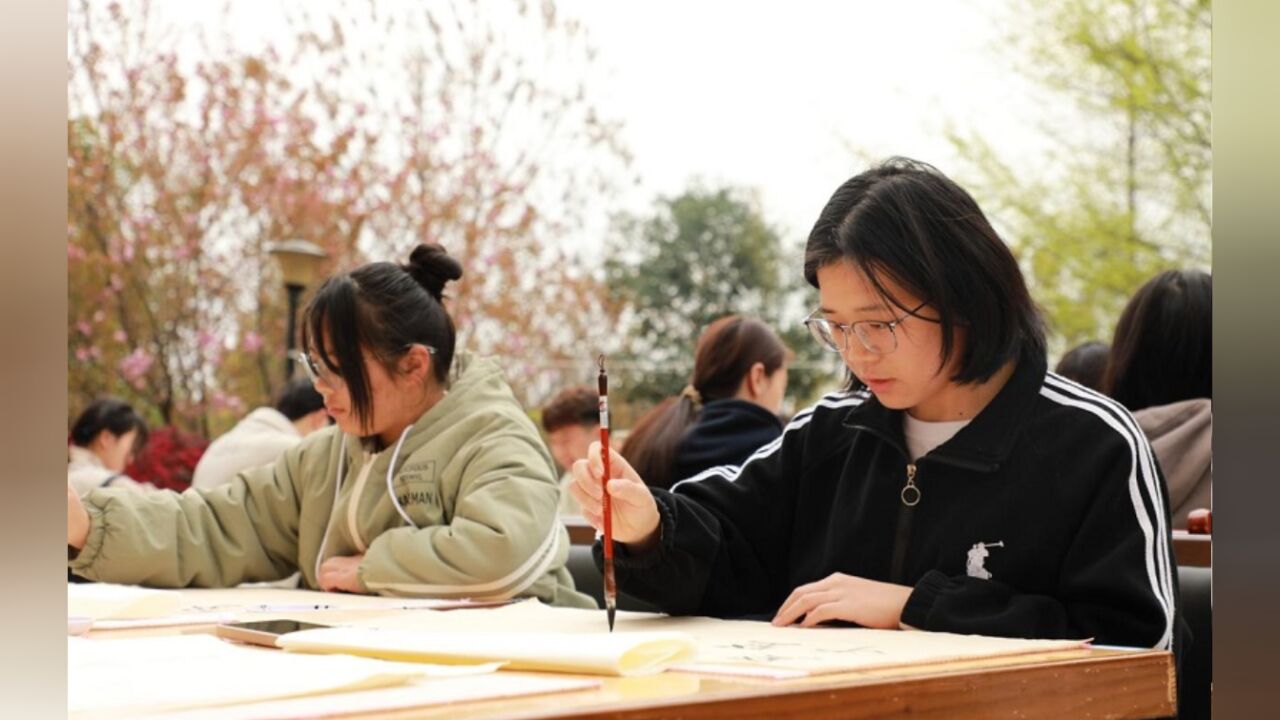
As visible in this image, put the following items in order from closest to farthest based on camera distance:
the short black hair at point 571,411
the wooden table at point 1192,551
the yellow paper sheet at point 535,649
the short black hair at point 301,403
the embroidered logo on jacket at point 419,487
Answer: the yellow paper sheet at point 535,649
the wooden table at point 1192,551
the embroidered logo on jacket at point 419,487
the short black hair at point 301,403
the short black hair at point 571,411

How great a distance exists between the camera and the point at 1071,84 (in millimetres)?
11828

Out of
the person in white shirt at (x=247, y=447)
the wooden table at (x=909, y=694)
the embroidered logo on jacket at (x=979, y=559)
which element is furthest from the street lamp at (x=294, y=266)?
the wooden table at (x=909, y=694)

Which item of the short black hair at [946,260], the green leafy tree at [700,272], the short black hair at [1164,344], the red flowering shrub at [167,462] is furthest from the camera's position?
the green leafy tree at [700,272]

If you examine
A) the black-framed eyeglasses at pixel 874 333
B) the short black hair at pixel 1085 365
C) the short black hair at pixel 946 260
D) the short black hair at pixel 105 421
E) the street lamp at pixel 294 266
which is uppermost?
the street lamp at pixel 294 266

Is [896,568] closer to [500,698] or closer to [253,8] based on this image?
[500,698]

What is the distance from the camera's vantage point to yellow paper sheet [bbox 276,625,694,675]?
120 cm

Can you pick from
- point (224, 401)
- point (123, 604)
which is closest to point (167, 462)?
point (224, 401)

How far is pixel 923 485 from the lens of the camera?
1.91m

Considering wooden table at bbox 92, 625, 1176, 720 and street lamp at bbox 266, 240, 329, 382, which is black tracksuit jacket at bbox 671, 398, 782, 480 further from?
street lamp at bbox 266, 240, 329, 382

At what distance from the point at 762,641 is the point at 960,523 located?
0.44 meters

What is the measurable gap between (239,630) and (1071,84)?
1117 centimetres

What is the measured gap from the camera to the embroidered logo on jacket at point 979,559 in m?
1.79

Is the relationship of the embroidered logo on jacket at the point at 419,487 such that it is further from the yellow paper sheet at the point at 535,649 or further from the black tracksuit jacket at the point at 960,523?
the yellow paper sheet at the point at 535,649

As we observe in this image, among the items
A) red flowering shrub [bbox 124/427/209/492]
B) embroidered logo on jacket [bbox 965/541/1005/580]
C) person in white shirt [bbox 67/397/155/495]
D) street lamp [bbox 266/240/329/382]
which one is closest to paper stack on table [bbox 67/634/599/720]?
embroidered logo on jacket [bbox 965/541/1005/580]
